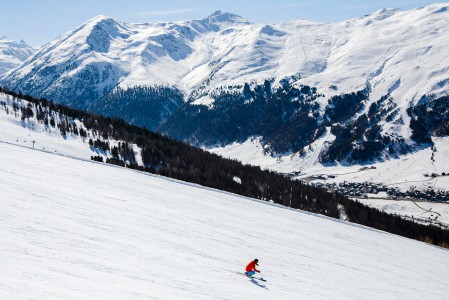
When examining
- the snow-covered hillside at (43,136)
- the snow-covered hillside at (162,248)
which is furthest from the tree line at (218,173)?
the snow-covered hillside at (162,248)

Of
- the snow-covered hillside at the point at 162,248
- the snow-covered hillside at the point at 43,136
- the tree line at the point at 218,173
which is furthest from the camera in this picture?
the tree line at the point at 218,173

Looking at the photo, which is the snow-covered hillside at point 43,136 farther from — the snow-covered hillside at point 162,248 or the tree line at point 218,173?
the snow-covered hillside at point 162,248

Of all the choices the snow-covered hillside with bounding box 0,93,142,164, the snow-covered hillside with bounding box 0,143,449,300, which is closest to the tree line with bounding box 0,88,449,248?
the snow-covered hillside with bounding box 0,93,142,164

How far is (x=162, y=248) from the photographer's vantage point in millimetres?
30812

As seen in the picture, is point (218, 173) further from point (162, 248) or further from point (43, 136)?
point (162, 248)

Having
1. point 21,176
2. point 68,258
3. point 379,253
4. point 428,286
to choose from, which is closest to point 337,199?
point 379,253

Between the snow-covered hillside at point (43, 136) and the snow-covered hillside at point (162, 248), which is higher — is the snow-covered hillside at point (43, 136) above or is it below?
above

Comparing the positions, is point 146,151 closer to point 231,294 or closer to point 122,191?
point 122,191

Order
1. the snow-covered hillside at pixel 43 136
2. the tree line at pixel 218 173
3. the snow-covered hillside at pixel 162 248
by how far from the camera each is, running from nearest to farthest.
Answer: the snow-covered hillside at pixel 162 248, the snow-covered hillside at pixel 43 136, the tree line at pixel 218 173

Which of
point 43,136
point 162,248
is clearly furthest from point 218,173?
point 162,248

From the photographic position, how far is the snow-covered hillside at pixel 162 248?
73.1ft

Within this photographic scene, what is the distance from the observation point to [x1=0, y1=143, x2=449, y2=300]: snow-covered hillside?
22.3m

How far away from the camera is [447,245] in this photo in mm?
125250

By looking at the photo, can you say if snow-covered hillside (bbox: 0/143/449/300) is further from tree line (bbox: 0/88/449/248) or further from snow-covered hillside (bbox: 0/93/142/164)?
tree line (bbox: 0/88/449/248)
